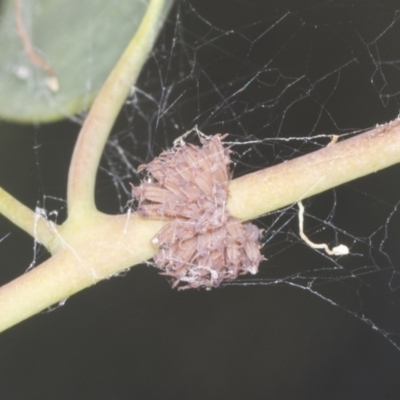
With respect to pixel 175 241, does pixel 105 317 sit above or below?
above

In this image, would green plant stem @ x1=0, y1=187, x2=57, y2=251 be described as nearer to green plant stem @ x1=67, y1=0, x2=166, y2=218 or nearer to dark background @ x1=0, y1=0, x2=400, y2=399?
green plant stem @ x1=67, y1=0, x2=166, y2=218

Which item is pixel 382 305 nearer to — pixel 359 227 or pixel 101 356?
pixel 359 227

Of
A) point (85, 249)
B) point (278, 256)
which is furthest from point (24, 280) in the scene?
point (278, 256)

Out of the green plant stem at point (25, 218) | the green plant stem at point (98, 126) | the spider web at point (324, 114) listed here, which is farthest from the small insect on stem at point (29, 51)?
the green plant stem at point (25, 218)

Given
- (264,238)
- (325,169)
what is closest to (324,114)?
(264,238)

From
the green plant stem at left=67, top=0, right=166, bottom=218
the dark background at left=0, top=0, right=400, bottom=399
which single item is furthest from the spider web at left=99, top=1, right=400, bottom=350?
the green plant stem at left=67, top=0, right=166, bottom=218
